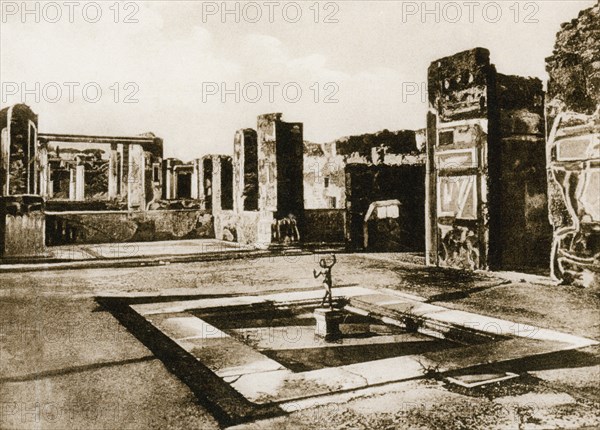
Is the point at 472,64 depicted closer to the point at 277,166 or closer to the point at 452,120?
the point at 452,120

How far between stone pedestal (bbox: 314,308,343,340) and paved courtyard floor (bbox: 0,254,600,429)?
115 centimetres

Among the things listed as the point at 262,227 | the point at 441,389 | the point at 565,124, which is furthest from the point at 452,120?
the point at 441,389

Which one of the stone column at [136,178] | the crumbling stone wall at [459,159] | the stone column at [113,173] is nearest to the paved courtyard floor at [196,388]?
the crumbling stone wall at [459,159]

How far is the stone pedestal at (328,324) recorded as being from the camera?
435cm

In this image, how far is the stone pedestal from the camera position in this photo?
4.35 metres

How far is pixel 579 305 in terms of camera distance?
16.2 feet

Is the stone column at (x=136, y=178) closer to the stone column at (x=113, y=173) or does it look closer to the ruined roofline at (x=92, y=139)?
the ruined roofline at (x=92, y=139)

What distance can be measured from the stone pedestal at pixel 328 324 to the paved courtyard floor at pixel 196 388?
115cm

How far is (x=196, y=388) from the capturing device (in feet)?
9.16

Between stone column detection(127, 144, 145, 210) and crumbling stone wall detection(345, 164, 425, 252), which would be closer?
crumbling stone wall detection(345, 164, 425, 252)

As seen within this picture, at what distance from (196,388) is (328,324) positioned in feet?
5.71

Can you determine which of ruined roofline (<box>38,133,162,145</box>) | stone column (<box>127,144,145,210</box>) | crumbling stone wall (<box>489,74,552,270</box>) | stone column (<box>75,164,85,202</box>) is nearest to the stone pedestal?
crumbling stone wall (<box>489,74,552,270</box>)

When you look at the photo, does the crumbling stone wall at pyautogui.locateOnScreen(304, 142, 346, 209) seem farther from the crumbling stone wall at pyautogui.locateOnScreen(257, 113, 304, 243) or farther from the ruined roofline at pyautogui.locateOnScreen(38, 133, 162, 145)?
the crumbling stone wall at pyautogui.locateOnScreen(257, 113, 304, 243)

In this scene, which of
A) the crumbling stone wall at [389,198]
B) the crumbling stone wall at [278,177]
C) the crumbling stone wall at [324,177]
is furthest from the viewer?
the crumbling stone wall at [324,177]
